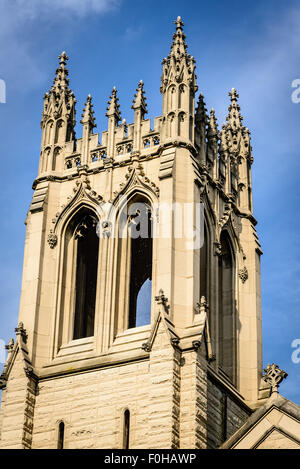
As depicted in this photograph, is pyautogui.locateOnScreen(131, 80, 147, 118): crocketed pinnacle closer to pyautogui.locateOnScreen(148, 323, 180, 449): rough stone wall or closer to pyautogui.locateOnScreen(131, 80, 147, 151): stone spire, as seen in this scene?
pyautogui.locateOnScreen(131, 80, 147, 151): stone spire

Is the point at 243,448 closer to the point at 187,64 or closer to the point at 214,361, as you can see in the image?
the point at 214,361

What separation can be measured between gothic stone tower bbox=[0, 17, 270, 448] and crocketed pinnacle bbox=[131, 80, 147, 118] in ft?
0.15

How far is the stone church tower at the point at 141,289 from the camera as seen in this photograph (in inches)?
1439

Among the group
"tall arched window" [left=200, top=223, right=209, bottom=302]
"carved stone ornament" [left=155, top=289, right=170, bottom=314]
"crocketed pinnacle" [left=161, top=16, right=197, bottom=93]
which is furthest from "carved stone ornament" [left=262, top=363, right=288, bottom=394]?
"crocketed pinnacle" [left=161, top=16, right=197, bottom=93]

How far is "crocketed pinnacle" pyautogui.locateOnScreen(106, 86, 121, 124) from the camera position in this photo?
4313 centimetres

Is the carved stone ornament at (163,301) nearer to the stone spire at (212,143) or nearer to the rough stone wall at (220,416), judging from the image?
the rough stone wall at (220,416)

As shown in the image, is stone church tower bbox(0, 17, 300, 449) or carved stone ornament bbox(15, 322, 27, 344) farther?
carved stone ornament bbox(15, 322, 27, 344)

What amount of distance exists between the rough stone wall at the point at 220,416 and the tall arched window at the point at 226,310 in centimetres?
186

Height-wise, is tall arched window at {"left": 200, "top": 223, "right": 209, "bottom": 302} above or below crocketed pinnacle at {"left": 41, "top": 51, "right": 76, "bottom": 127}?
below

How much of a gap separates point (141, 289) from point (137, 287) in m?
0.27

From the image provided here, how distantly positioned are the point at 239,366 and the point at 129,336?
4.59 metres

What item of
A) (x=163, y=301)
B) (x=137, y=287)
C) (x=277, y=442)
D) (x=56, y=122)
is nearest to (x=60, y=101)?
(x=56, y=122)

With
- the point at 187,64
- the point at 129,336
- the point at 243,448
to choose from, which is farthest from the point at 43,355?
the point at 187,64

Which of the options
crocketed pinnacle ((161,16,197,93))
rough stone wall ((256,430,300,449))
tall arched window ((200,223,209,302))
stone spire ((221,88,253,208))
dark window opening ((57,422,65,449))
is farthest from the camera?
stone spire ((221,88,253,208))
